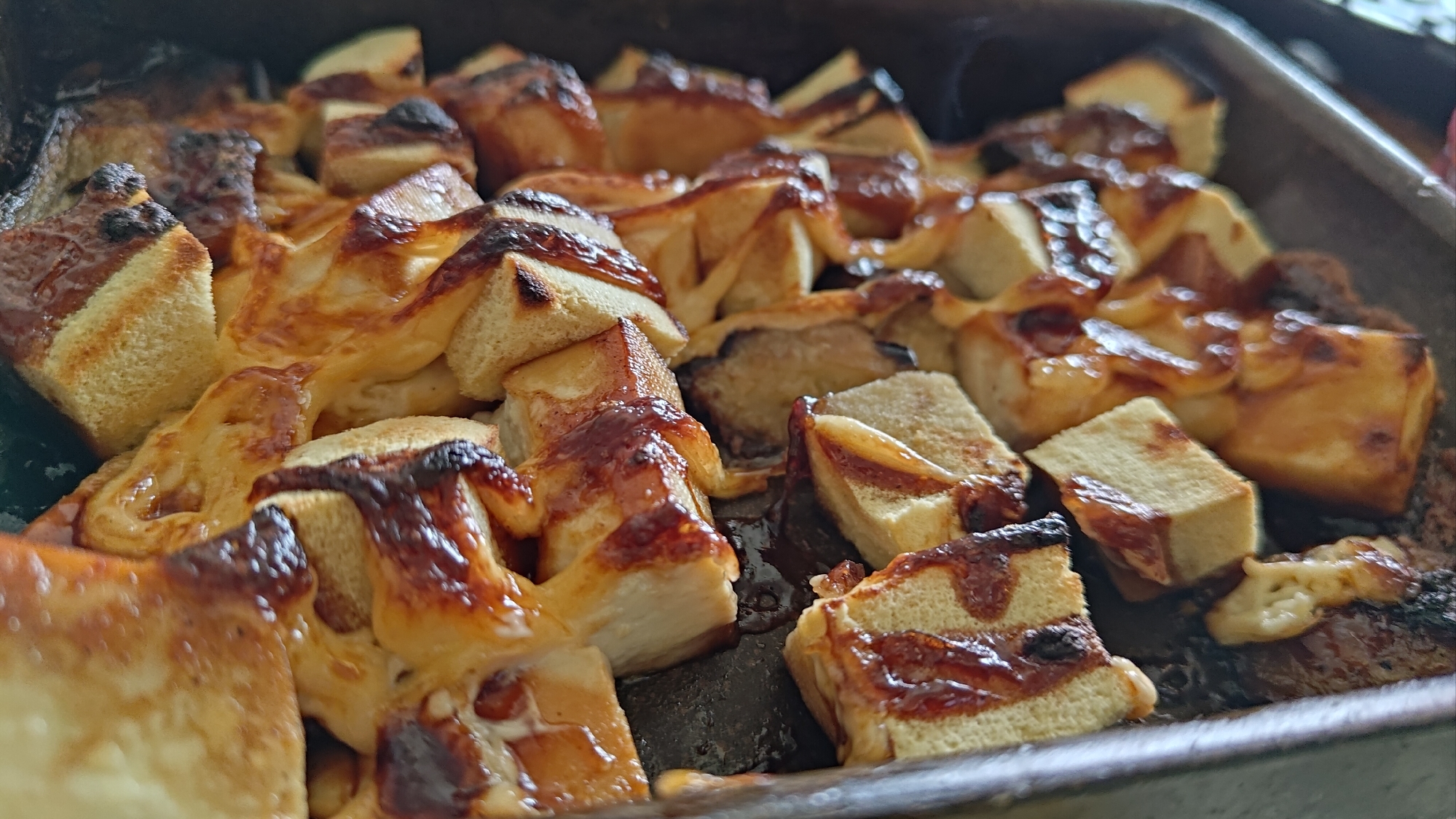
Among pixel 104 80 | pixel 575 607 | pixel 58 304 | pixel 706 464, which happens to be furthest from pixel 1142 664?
Answer: pixel 104 80

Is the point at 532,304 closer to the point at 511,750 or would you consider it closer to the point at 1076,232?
the point at 511,750

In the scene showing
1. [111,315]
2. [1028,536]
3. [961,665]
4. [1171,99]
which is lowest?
[961,665]

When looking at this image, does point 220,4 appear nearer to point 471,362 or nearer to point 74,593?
point 471,362

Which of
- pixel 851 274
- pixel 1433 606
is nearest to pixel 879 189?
pixel 851 274

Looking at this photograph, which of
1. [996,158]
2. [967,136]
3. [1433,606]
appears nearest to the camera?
[1433,606]

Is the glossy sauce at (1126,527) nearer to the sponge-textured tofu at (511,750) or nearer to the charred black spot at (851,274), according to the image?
the charred black spot at (851,274)

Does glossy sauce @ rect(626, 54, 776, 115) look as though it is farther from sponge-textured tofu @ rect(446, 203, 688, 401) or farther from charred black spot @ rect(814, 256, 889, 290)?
sponge-textured tofu @ rect(446, 203, 688, 401)

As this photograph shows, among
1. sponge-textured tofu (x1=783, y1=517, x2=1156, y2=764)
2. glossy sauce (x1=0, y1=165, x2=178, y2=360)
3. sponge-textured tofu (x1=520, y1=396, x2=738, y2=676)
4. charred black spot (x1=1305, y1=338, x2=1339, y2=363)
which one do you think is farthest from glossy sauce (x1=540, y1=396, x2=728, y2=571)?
charred black spot (x1=1305, y1=338, x2=1339, y2=363)
